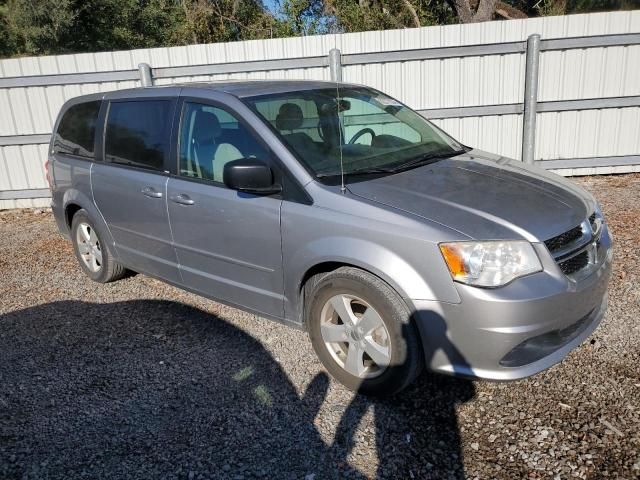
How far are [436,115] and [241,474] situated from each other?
630 cm

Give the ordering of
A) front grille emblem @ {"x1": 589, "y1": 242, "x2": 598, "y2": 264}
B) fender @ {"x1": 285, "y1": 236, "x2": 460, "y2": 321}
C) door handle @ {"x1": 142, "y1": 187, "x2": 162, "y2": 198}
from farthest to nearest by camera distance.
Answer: door handle @ {"x1": 142, "y1": 187, "x2": 162, "y2": 198} < front grille emblem @ {"x1": 589, "y1": 242, "x2": 598, "y2": 264} < fender @ {"x1": 285, "y1": 236, "x2": 460, "y2": 321}

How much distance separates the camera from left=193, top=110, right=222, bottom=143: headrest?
147 inches

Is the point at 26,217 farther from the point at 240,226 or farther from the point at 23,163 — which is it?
the point at 240,226

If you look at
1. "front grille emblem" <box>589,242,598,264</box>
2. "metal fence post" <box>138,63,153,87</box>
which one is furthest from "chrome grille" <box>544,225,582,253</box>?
"metal fence post" <box>138,63,153,87</box>

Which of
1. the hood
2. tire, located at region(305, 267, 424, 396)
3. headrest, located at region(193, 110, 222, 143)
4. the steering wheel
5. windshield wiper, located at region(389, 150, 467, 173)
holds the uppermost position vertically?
headrest, located at region(193, 110, 222, 143)

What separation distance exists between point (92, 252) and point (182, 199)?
6.09ft

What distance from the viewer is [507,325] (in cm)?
262

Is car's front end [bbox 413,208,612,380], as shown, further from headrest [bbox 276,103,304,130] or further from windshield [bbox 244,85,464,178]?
headrest [bbox 276,103,304,130]

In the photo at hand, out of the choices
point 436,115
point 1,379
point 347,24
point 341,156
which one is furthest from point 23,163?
point 347,24

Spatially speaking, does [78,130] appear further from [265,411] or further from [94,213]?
[265,411]

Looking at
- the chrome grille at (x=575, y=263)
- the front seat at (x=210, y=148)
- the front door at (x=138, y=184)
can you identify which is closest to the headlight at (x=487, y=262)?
the chrome grille at (x=575, y=263)

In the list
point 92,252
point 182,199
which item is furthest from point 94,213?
point 182,199

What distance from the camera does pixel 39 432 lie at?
9.95ft

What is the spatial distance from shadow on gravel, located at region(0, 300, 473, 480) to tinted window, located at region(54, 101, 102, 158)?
5.56 ft
